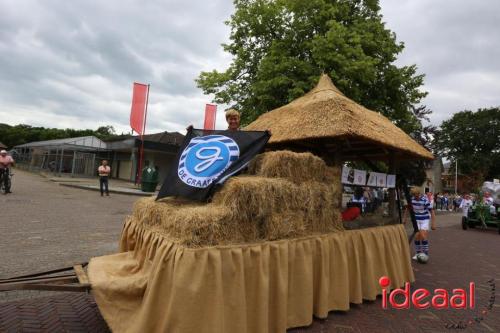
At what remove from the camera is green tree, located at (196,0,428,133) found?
12930mm

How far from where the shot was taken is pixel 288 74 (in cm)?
1391

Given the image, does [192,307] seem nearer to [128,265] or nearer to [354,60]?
[128,265]

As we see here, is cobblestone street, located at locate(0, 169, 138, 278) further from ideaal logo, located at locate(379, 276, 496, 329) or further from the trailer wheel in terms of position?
the trailer wheel

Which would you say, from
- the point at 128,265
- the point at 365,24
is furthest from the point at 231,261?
the point at 365,24

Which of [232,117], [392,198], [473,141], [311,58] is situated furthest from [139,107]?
[473,141]

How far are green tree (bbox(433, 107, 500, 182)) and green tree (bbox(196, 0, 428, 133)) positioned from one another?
1975 inches

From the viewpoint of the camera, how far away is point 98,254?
19.5ft

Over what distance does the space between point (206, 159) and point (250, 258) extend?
1.28m

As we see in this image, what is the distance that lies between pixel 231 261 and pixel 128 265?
4.26ft

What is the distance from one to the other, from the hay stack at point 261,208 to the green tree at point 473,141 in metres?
62.8

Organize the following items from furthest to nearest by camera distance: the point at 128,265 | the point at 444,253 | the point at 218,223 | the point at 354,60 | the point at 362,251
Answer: the point at 354,60 → the point at 444,253 → the point at 362,251 → the point at 128,265 → the point at 218,223

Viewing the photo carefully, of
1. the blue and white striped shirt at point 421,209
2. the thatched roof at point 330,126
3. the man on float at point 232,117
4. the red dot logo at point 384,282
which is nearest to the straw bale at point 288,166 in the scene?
the thatched roof at point 330,126

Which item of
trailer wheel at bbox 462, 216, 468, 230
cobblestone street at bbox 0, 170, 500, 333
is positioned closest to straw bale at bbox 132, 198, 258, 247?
cobblestone street at bbox 0, 170, 500, 333

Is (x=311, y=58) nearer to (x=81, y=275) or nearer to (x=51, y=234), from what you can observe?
(x=51, y=234)
